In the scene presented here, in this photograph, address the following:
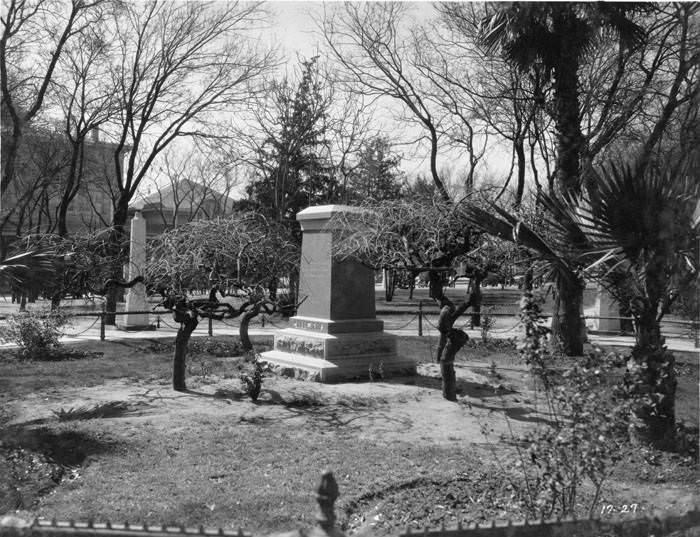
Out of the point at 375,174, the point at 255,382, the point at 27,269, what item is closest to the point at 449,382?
the point at 255,382

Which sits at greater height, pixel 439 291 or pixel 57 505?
pixel 439 291

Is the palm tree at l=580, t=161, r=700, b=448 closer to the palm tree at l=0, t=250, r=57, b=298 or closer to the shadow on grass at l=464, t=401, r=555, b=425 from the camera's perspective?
the shadow on grass at l=464, t=401, r=555, b=425

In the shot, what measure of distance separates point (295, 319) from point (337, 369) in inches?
57.6

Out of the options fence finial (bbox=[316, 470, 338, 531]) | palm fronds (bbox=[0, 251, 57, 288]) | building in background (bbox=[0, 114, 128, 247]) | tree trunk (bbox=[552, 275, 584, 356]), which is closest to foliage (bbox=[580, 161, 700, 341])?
fence finial (bbox=[316, 470, 338, 531])

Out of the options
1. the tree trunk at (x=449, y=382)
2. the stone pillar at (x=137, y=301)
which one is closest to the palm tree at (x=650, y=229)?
the tree trunk at (x=449, y=382)

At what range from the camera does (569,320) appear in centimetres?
1234

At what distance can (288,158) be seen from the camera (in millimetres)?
19844

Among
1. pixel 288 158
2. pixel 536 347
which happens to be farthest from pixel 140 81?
pixel 536 347

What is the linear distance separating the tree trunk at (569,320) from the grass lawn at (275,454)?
3.43 m

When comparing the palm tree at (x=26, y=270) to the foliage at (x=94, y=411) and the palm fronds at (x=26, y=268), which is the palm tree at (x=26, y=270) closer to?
the palm fronds at (x=26, y=268)

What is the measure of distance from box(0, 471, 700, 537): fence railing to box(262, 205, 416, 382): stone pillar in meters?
6.72

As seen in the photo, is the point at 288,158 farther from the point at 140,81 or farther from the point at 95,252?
the point at 95,252

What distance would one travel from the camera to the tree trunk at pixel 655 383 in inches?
212

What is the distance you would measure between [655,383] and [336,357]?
4783mm
